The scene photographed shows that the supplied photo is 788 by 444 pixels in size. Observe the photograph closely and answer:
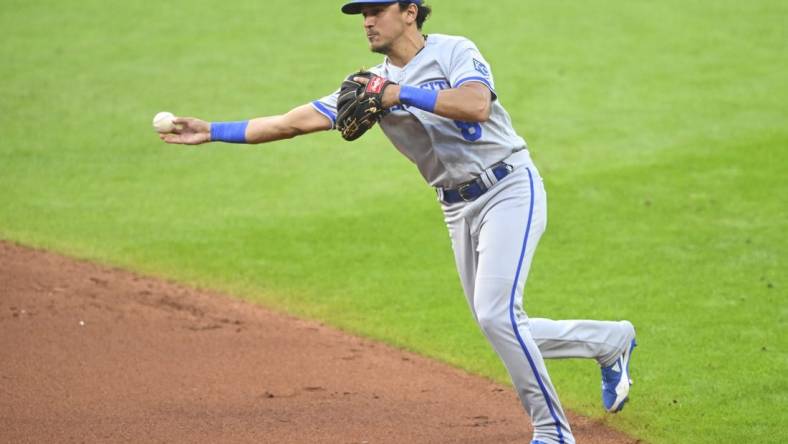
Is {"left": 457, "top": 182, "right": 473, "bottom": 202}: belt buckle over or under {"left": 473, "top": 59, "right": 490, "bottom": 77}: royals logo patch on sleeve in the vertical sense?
under

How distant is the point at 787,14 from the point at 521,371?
11.5 metres

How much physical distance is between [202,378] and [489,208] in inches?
85.3

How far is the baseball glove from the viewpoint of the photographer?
4.85m

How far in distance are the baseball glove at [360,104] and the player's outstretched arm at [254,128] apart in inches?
12.8

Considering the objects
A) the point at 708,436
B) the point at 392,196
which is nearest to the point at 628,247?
the point at 392,196

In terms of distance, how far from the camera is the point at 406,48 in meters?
5.23

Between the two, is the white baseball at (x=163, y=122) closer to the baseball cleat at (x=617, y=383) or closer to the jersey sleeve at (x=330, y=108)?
the jersey sleeve at (x=330, y=108)

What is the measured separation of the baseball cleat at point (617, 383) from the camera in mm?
5625

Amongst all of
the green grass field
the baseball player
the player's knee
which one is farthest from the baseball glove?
the green grass field

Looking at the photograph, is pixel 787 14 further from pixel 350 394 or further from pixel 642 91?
pixel 350 394

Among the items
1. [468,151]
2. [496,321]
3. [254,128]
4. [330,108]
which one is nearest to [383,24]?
[330,108]

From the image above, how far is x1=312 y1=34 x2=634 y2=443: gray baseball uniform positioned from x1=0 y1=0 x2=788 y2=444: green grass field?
3.16 ft

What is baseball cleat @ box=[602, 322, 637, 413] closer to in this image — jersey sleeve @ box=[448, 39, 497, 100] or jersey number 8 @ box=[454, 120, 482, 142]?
jersey number 8 @ box=[454, 120, 482, 142]

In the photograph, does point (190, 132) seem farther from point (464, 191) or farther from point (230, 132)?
point (464, 191)
